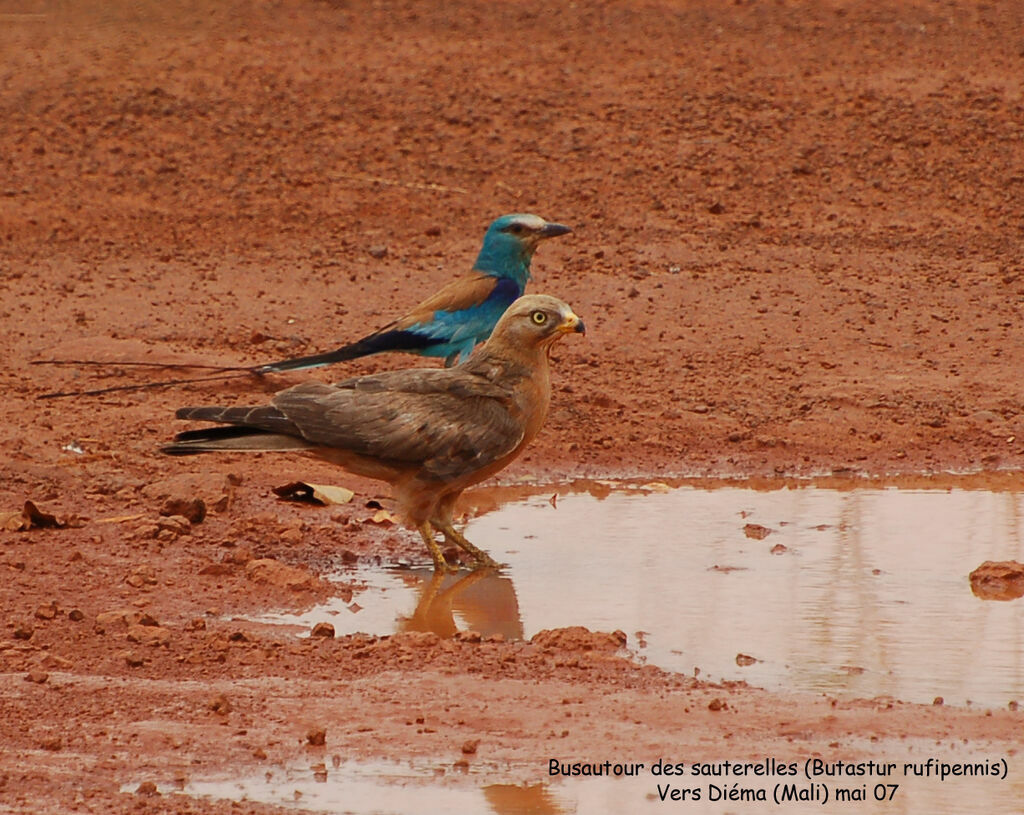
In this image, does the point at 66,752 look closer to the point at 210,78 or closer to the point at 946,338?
the point at 946,338

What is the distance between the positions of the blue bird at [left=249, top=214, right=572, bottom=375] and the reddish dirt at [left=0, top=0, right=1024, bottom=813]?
25.4 inches

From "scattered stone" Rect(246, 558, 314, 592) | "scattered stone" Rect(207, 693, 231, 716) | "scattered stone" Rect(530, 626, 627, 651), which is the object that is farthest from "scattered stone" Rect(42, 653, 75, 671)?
"scattered stone" Rect(530, 626, 627, 651)

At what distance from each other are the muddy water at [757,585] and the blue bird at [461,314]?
1.19 m

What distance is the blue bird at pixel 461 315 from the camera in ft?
30.1

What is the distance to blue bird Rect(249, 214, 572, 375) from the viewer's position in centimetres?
918

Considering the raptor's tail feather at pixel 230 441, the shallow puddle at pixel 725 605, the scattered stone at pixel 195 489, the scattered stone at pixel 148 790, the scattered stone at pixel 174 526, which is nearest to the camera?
the scattered stone at pixel 148 790

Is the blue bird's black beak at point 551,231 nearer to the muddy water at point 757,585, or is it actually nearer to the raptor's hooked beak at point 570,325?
the muddy water at point 757,585

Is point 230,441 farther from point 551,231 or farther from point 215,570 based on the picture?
point 551,231

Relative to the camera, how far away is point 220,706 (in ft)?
17.0

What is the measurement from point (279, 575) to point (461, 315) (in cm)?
289

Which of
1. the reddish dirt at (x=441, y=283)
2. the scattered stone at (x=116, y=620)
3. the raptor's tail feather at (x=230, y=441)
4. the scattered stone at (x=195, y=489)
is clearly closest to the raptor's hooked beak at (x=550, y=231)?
the reddish dirt at (x=441, y=283)

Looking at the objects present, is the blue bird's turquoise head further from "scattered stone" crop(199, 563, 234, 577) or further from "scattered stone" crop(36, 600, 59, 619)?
"scattered stone" crop(36, 600, 59, 619)

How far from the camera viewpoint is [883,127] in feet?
47.6

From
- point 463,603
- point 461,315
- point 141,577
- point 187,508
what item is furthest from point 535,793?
point 461,315
